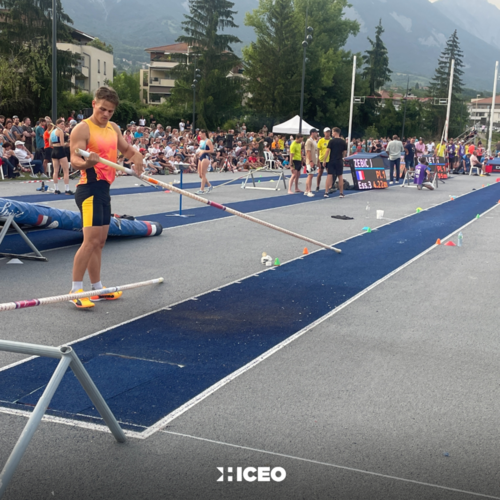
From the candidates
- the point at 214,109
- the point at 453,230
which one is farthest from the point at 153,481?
the point at 214,109

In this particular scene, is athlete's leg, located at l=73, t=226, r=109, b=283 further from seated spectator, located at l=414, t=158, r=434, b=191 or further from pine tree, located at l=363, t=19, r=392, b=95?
pine tree, located at l=363, t=19, r=392, b=95

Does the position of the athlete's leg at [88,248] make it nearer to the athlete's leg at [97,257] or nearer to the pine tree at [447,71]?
the athlete's leg at [97,257]

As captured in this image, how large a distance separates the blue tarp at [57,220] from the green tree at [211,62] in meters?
59.1

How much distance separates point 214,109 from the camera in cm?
6862

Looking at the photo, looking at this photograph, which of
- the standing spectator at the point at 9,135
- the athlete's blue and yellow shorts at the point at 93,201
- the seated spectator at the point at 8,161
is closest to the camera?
the athlete's blue and yellow shorts at the point at 93,201

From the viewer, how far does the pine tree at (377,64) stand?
9838 centimetres

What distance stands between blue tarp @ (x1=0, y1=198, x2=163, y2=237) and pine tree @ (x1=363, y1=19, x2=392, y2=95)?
9332cm

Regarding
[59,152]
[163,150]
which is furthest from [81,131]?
[163,150]

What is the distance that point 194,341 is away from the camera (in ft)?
17.5

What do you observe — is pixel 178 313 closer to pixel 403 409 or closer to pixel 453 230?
pixel 403 409

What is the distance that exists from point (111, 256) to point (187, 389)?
4939 millimetres

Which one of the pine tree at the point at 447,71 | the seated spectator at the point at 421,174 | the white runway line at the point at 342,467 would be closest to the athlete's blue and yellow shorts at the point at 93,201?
the white runway line at the point at 342,467

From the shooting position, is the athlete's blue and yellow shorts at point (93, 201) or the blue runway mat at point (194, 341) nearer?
the blue runway mat at point (194, 341)

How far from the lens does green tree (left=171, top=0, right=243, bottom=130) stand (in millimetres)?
68500
